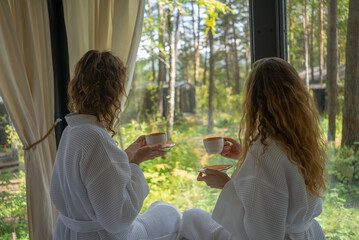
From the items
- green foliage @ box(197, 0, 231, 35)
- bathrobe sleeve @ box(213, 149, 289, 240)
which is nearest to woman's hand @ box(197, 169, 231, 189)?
bathrobe sleeve @ box(213, 149, 289, 240)

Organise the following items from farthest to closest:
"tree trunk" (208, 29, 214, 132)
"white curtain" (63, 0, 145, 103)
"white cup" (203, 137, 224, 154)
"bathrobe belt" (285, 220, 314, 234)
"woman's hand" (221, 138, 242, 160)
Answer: "tree trunk" (208, 29, 214, 132) < "white curtain" (63, 0, 145, 103) < "woman's hand" (221, 138, 242, 160) < "white cup" (203, 137, 224, 154) < "bathrobe belt" (285, 220, 314, 234)

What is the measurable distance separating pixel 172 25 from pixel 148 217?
1.41m

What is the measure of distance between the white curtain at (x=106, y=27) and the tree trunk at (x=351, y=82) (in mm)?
1224

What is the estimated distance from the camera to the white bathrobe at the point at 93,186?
1.36m

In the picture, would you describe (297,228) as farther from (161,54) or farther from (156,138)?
(161,54)

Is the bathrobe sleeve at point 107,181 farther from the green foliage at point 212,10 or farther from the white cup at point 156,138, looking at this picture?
the green foliage at point 212,10

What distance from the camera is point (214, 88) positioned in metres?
2.43

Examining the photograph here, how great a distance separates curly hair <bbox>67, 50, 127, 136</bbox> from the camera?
58.7 inches

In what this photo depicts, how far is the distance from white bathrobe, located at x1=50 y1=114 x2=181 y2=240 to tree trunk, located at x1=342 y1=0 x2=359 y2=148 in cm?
122

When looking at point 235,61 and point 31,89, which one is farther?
point 235,61

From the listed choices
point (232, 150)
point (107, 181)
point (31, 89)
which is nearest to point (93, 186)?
point (107, 181)

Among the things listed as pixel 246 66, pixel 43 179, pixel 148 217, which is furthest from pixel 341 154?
pixel 43 179

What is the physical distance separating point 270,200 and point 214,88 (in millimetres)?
1320

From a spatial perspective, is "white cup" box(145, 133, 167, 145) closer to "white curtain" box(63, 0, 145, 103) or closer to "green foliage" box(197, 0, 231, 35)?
"white curtain" box(63, 0, 145, 103)
